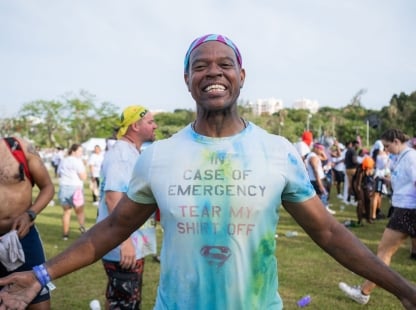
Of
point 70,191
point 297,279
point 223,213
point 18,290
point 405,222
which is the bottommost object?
point 297,279

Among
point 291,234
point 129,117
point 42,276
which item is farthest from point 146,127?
point 291,234

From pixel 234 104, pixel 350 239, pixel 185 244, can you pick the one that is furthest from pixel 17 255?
pixel 350 239

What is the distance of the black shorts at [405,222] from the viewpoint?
5.76m

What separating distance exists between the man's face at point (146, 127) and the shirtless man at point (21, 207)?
3.08ft

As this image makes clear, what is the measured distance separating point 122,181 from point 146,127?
63 cm

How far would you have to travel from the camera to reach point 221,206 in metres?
1.92

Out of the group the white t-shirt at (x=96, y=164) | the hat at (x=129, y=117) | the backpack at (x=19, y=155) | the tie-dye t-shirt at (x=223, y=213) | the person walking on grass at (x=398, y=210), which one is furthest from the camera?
the white t-shirt at (x=96, y=164)

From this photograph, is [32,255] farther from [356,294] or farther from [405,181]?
[405,181]

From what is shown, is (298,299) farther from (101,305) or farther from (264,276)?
(264,276)

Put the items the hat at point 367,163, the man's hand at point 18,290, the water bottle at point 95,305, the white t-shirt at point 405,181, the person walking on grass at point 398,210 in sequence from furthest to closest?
the hat at point 367,163 < the white t-shirt at point 405,181 < the person walking on grass at point 398,210 < the water bottle at point 95,305 < the man's hand at point 18,290

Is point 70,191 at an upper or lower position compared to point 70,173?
lower

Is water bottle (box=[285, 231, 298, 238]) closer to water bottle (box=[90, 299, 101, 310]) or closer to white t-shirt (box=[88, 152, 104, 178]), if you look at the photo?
water bottle (box=[90, 299, 101, 310])

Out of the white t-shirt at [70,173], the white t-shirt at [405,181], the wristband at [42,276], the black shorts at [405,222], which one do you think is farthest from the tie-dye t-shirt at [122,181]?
the white t-shirt at [70,173]

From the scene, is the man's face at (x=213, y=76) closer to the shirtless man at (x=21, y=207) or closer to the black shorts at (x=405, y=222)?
the shirtless man at (x=21, y=207)
